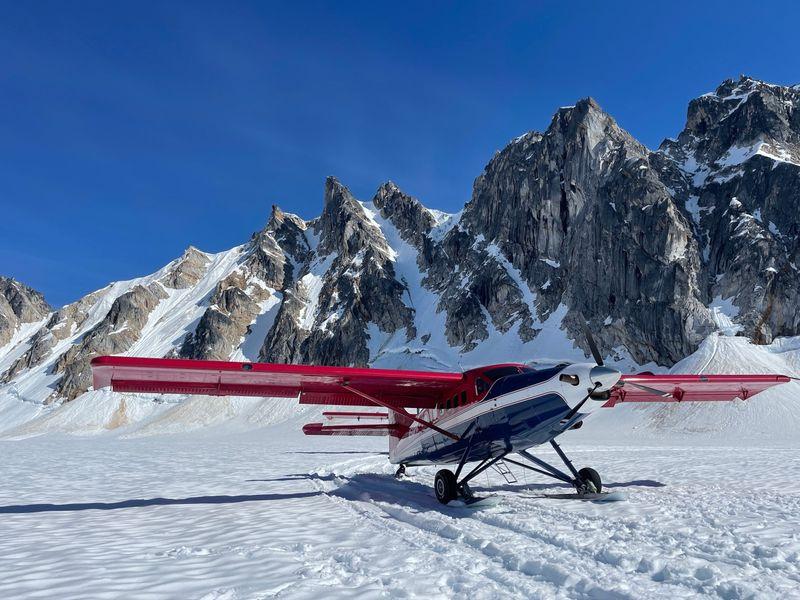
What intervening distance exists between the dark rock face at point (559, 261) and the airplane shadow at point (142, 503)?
68.9 m

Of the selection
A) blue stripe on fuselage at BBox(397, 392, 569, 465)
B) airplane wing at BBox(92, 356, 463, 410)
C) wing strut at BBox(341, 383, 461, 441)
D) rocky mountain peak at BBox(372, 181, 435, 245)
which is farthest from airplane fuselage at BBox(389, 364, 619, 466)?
rocky mountain peak at BBox(372, 181, 435, 245)

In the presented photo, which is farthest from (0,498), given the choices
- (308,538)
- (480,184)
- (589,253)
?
(480,184)

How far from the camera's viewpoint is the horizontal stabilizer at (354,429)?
18.1m

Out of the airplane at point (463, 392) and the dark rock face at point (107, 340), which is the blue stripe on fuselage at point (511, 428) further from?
the dark rock face at point (107, 340)

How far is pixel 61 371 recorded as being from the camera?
486 feet

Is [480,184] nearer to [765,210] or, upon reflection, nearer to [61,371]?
[765,210]

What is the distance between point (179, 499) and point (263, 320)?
128833mm

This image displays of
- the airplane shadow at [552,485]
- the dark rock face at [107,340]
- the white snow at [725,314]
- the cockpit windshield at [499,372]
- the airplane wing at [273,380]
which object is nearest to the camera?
the airplane wing at [273,380]

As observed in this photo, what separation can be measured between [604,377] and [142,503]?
12185 millimetres

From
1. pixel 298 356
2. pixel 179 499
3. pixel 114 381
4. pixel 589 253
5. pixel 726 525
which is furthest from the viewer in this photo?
pixel 298 356

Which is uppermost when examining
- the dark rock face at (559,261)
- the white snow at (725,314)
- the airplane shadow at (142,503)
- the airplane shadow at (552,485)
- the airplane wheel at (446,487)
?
the dark rock face at (559,261)

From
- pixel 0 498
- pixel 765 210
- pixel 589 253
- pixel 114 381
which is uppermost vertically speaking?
pixel 765 210

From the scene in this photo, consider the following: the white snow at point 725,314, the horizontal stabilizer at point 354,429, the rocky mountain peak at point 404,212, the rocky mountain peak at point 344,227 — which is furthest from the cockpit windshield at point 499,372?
the rocky mountain peak at point 404,212

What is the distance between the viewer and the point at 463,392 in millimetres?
13398
